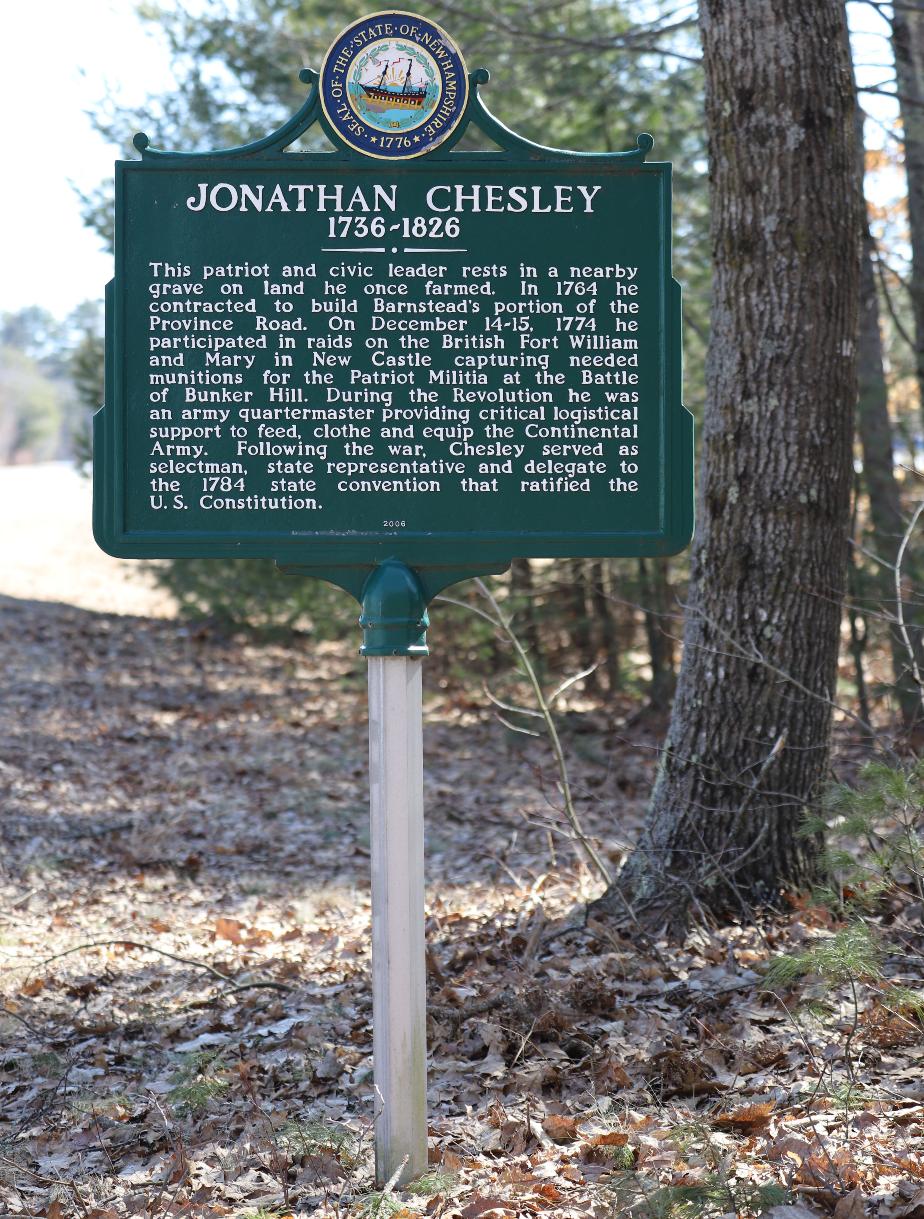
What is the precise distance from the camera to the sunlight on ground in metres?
20.7

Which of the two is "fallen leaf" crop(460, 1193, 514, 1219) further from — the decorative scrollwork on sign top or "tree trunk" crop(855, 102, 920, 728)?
"tree trunk" crop(855, 102, 920, 728)

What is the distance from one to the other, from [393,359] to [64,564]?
75.6 feet

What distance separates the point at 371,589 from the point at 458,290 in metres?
1.00

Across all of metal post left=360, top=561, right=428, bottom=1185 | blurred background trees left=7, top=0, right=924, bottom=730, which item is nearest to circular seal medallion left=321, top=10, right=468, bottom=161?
metal post left=360, top=561, right=428, bottom=1185

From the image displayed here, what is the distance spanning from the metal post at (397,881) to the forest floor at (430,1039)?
18 cm

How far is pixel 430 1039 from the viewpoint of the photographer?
4.85m

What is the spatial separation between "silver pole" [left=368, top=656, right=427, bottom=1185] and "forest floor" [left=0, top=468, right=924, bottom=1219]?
181 millimetres

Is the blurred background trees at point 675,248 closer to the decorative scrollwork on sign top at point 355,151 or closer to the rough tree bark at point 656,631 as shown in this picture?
the rough tree bark at point 656,631

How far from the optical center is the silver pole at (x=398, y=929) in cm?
357

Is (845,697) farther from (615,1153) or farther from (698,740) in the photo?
(615,1153)

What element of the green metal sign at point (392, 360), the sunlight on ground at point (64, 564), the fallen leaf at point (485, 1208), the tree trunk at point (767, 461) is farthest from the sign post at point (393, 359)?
the sunlight on ground at point (64, 564)

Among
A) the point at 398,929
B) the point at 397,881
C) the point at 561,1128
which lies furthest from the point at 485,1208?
the point at 397,881

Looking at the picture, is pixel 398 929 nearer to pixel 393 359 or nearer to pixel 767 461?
pixel 393 359

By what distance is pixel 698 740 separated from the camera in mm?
5793
